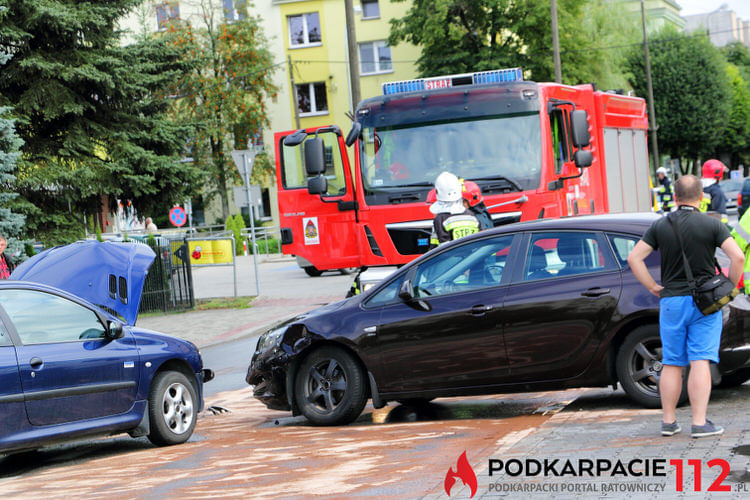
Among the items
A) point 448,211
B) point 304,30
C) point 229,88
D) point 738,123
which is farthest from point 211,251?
point 738,123

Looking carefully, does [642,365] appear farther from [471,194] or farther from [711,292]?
[471,194]

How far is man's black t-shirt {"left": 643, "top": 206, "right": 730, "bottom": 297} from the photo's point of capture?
645 cm

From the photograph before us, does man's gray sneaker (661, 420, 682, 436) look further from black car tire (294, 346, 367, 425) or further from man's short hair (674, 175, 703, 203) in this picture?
black car tire (294, 346, 367, 425)

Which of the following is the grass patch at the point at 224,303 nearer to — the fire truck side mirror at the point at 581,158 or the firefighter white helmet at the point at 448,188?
the fire truck side mirror at the point at 581,158

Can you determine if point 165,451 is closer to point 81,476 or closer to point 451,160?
point 81,476

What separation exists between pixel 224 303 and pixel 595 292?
53.9 ft

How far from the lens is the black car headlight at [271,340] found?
8.97 meters

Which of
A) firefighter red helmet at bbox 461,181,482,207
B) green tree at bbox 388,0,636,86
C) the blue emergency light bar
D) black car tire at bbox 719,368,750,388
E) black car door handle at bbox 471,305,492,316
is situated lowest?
black car tire at bbox 719,368,750,388

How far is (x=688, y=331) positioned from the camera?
6.53 m

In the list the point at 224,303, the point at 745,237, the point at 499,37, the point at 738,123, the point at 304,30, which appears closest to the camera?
the point at 745,237

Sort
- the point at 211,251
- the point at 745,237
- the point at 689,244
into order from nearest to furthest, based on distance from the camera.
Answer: the point at 689,244 < the point at 745,237 < the point at 211,251

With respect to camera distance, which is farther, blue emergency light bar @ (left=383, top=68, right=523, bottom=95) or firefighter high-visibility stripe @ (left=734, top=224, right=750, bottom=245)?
blue emergency light bar @ (left=383, top=68, right=523, bottom=95)

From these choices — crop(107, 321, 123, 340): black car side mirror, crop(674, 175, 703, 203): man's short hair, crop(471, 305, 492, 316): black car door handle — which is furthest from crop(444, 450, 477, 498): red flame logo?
crop(107, 321, 123, 340): black car side mirror

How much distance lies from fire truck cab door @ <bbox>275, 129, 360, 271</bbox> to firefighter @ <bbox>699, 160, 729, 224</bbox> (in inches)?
168
